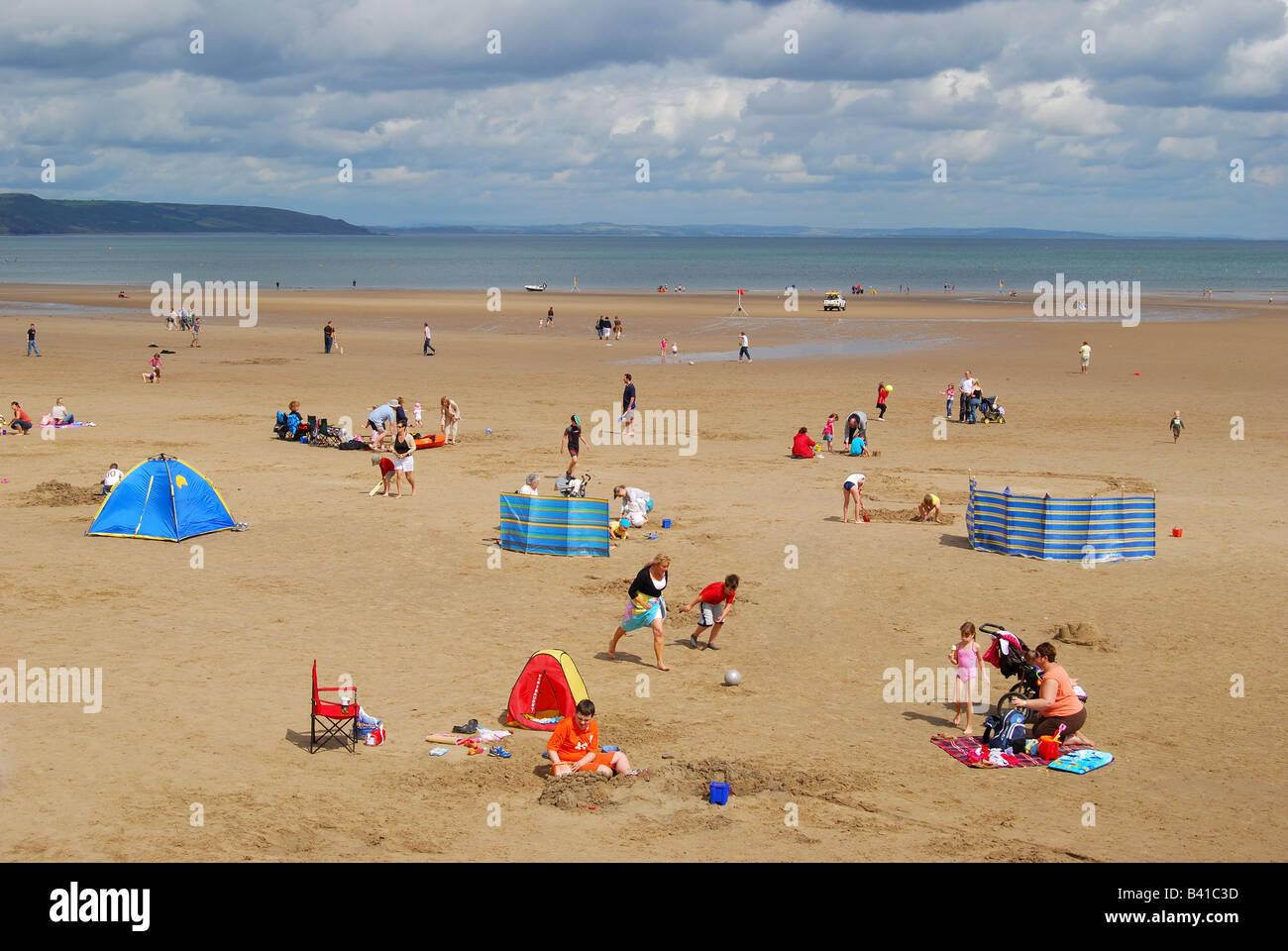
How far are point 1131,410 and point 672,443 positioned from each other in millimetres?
14996

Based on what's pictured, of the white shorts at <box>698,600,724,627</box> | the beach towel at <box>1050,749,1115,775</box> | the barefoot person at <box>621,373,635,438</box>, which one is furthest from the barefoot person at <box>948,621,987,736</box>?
the barefoot person at <box>621,373,635,438</box>

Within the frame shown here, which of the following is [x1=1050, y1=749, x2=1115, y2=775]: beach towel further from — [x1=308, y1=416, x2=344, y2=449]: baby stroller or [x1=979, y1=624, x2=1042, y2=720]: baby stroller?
[x1=308, y1=416, x2=344, y2=449]: baby stroller

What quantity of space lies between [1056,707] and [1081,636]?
148 inches

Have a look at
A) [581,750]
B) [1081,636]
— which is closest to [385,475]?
[581,750]

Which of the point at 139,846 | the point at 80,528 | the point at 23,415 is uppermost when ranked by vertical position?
the point at 23,415

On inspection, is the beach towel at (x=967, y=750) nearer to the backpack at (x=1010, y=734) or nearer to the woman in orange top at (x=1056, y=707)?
the backpack at (x=1010, y=734)

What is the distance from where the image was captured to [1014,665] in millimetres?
13164

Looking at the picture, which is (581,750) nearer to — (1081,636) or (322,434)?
(1081,636)

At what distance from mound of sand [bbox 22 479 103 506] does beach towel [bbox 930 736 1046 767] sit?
57.4 feet

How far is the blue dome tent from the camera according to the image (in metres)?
20.2

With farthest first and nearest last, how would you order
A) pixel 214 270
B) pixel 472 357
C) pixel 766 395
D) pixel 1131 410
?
pixel 214 270 → pixel 472 357 → pixel 766 395 → pixel 1131 410
